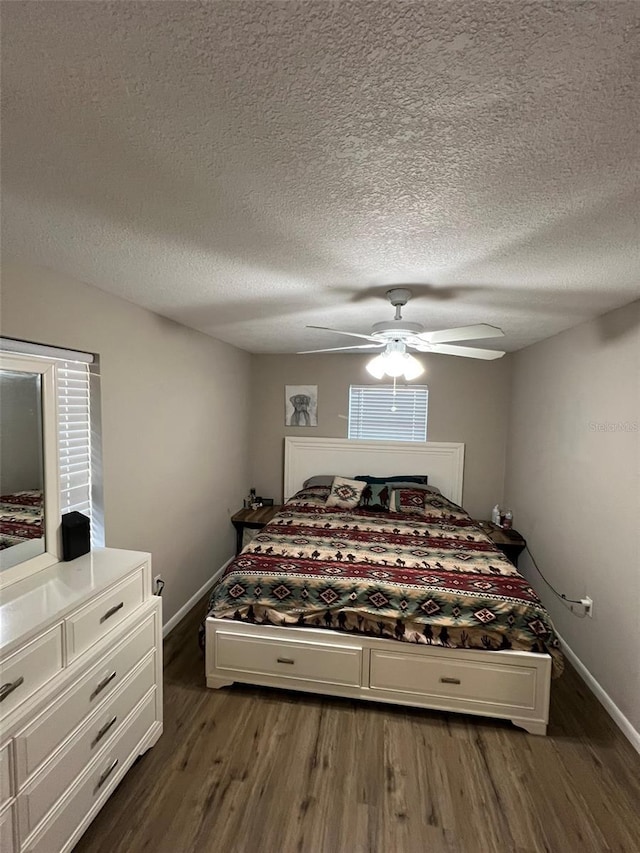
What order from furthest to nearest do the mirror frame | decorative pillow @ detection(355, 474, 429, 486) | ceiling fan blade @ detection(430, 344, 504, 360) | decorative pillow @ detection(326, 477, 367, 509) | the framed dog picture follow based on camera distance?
the framed dog picture
decorative pillow @ detection(355, 474, 429, 486)
decorative pillow @ detection(326, 477, 367, 509)
ceiling fan blade @ detection(430, 344, 504, 360)
the mirror frame

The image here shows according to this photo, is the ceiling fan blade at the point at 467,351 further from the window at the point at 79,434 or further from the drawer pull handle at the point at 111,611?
the drawer pull handle at the point at 111,611

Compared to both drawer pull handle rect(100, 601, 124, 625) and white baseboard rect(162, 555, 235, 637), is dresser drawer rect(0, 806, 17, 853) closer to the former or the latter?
drawer pull handle rect(100, 601, 124, 625)

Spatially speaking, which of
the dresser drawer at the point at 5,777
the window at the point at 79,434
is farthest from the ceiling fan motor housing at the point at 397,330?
the dresser drawer at the point at 5,777

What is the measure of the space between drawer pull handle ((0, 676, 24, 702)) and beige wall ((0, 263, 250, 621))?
1.02 m

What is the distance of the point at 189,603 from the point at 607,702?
9.38ft

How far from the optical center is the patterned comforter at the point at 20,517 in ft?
5.29

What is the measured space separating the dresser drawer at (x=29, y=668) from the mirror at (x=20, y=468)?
0.43 metres

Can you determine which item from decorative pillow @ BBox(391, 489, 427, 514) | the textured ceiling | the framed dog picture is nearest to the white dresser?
the textured ceiling

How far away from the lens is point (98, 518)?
86.7 inches

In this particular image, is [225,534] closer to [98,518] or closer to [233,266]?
[98,518]

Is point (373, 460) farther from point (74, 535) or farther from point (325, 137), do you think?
point (325, 137)

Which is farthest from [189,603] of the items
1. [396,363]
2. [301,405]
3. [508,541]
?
[508,541]

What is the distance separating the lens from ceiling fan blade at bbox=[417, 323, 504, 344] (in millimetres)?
1893

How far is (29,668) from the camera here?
1.29 m
